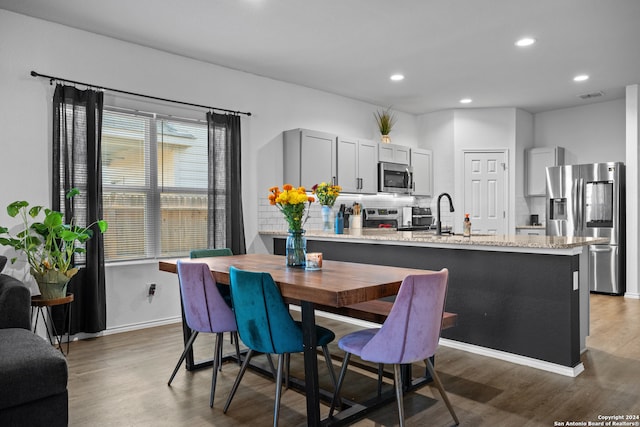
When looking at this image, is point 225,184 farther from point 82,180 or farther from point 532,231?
point 532,231

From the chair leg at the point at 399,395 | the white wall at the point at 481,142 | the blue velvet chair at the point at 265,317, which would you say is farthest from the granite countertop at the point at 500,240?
the white wall at the point at 481,142

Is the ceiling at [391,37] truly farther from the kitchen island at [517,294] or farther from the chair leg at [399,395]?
the chair leg at [399,395]

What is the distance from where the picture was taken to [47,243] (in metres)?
3.67

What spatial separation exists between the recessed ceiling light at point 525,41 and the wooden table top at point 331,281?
2.92 metres

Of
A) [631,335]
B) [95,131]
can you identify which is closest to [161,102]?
[95,131]

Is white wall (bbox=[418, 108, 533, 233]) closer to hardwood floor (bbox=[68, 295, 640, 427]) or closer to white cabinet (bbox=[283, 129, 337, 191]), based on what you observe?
white cabinet (bbox=[283, 129, 337, 191])

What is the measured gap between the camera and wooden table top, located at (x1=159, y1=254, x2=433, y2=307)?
2.10 metres

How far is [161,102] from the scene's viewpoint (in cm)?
469

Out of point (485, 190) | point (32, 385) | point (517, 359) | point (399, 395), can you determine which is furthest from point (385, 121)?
point (32, 385)

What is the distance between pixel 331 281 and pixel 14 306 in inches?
76.1

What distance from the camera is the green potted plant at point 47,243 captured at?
3584mm

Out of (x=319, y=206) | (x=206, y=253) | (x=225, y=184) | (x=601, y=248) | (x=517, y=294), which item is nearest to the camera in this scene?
(x=517, y=294)

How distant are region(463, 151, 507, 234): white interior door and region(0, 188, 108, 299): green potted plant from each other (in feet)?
17.6

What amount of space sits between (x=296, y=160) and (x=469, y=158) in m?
3.08
